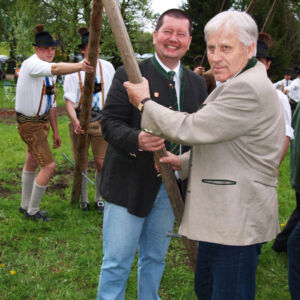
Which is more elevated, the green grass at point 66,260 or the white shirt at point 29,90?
the white shirt at point 29,90

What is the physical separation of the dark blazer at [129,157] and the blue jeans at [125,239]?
3.7 inches

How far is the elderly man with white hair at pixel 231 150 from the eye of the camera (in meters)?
1.83

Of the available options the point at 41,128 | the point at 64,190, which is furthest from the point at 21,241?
the point at 64,190

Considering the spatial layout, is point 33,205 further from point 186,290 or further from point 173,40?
point 173,40

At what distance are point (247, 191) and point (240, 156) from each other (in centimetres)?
19

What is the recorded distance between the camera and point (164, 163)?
240cm

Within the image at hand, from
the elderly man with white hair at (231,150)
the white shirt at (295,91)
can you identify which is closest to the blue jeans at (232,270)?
the elderly man with white hair at (231,150)

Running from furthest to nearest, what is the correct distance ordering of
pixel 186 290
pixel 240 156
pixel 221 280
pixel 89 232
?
pixel 89 232
pixel 186 290
pixel 221 280
pixel 240 156

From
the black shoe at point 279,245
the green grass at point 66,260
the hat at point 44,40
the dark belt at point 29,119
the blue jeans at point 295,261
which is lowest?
the green grass at point 66,260

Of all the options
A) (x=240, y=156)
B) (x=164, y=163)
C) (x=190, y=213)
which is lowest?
(x=190, y=213)

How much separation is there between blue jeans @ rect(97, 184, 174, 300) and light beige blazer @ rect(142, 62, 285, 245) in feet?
1.88

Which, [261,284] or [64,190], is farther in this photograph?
[64,190]

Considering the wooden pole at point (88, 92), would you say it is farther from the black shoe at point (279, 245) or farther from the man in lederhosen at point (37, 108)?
the black shoe at point (279, 245)

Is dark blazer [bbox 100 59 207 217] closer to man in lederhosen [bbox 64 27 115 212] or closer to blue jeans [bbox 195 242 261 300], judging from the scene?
blue jeans [bbox 195 242 261 300]
